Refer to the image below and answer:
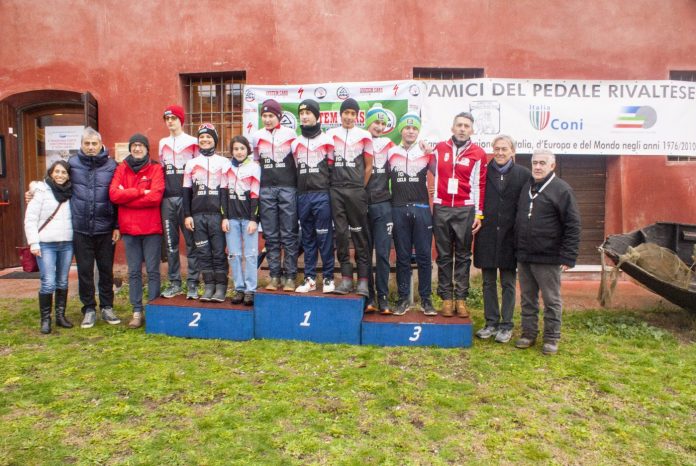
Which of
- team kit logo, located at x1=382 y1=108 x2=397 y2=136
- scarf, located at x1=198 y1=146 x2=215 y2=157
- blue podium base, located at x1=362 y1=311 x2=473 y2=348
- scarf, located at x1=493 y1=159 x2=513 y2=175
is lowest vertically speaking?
blue podium base, located at x1=362 y1=311 x2=473 y2=348

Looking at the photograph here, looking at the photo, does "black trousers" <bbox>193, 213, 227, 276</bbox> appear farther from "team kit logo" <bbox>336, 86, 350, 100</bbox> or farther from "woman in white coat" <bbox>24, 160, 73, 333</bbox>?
"team kit logo" <bbox>336, 86, 350, 100</bbox>

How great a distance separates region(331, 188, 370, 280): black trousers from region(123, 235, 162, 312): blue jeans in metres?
1.93

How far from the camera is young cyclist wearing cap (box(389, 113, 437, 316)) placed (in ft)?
15.6

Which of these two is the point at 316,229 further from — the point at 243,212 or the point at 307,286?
the point at 243,212

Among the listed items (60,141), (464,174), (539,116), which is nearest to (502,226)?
(464,174)

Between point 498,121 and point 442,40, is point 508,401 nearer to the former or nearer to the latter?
point 498,121

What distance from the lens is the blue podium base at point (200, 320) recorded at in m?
4.77

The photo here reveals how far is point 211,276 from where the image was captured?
5051 mm

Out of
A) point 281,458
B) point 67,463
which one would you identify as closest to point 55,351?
point 67,463

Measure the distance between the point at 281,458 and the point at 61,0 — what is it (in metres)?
8.45

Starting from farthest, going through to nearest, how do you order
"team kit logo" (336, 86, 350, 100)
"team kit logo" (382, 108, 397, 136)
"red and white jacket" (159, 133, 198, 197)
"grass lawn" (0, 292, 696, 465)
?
1. "team kit logo" (336, 86, 350, 100)
2. "team kit logo" (382, 108, 397, 136)
3. "red and white jacket" (159, 133, 198, 197)
4. "grass lawn" (0, 292, 696, 465)

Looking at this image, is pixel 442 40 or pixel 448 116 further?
pixel 442 40

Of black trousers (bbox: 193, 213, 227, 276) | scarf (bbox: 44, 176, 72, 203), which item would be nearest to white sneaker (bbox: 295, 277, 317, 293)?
black trousers (bbox: 193, 213, 227, 276)

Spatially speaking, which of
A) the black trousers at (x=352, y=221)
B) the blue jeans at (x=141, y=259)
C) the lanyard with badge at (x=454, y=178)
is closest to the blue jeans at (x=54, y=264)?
the blue jeans at (x=141, y=259)
